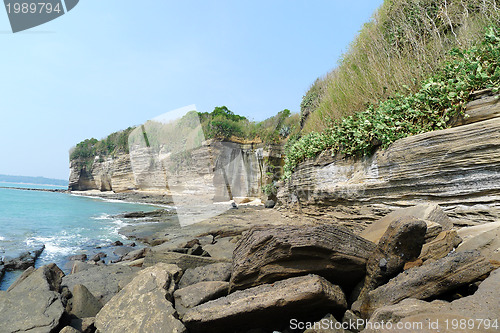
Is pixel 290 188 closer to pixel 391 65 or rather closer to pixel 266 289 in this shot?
pixel 391 65

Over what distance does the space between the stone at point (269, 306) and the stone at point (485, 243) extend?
151 cm

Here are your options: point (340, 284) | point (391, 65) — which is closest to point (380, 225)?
point (340, 284)

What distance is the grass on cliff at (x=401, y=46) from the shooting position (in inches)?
251

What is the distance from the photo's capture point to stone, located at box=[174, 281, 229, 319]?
11.5 feet

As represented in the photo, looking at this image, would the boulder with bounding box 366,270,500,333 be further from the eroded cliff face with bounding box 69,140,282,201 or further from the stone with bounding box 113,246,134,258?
the eroded cliff face with bounding box 69,140,282,201

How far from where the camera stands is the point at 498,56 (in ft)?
14.8

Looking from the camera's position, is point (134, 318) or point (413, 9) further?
point (413, 9)

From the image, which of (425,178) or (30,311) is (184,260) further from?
(425,178)

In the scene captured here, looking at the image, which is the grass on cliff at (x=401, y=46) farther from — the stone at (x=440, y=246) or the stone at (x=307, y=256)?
the stone at (x=307, y=256)

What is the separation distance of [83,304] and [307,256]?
3245 millimetres

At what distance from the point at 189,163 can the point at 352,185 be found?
31.4m

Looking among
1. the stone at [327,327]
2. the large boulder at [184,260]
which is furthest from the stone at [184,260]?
the stone at [327,327]

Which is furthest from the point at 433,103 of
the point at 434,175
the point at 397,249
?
the point at 397,249

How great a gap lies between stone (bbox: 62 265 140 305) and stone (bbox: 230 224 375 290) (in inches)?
105
